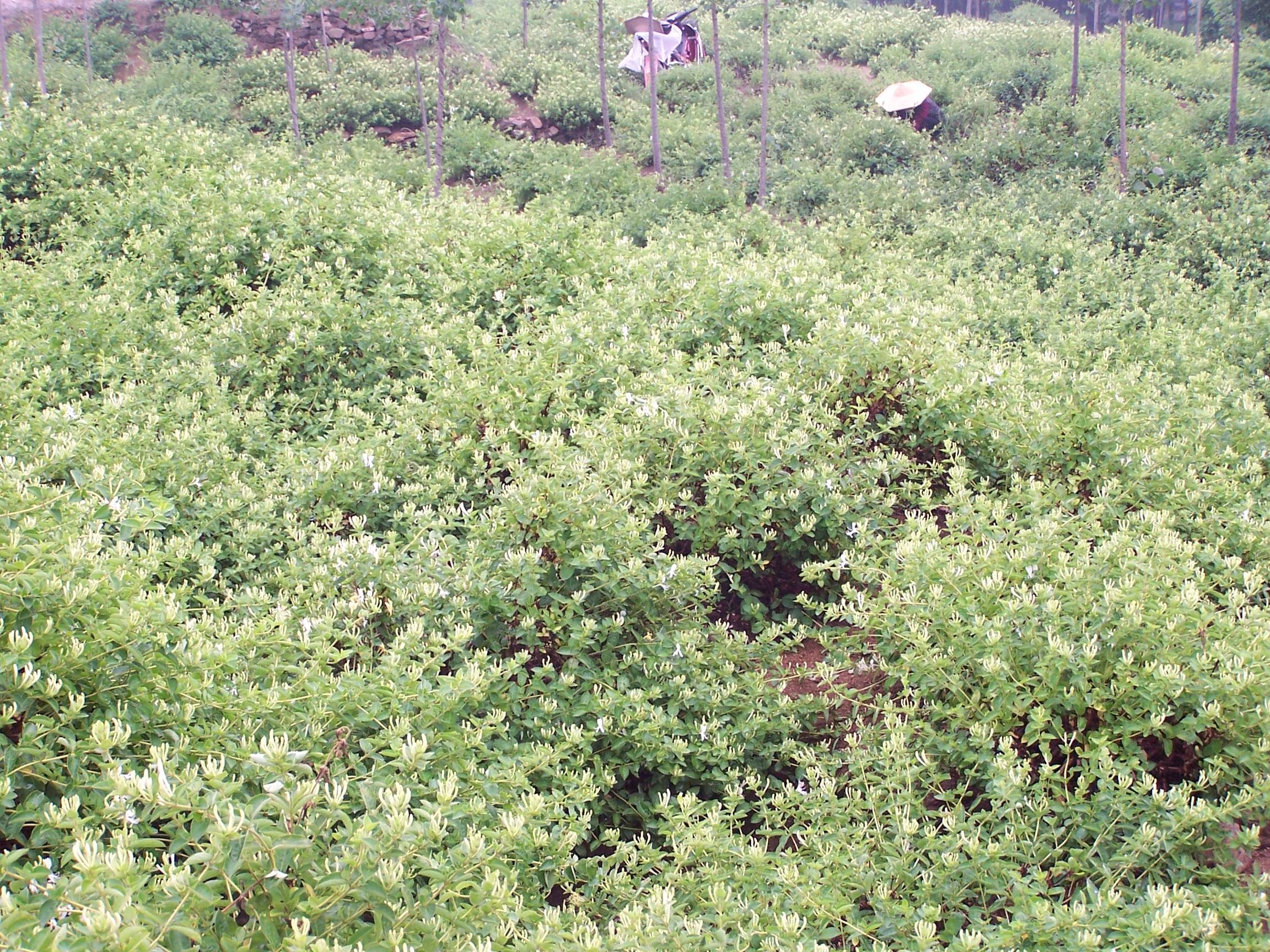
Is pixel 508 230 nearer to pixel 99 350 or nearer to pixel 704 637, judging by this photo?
pixel 99 350

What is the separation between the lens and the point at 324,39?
22781 millimetres

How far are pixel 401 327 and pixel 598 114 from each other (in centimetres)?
1563

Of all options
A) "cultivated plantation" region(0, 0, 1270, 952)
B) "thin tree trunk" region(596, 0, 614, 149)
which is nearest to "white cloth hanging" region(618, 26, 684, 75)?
"thin tree trunk" region(596, 0, 614, 149)

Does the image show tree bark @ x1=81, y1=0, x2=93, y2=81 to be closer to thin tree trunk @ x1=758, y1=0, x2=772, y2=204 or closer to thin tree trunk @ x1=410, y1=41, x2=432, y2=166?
thin tree trunk @ x1=410, y1=41, x2=432, y2=166

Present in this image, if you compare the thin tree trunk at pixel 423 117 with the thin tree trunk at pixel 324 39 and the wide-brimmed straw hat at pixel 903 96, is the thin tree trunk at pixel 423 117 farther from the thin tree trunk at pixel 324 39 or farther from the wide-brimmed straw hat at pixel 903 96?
the wide-brimmed straw hat at pixel 903 96

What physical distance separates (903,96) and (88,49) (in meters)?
18.3

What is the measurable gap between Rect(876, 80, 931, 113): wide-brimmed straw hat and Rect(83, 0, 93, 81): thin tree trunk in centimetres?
1743

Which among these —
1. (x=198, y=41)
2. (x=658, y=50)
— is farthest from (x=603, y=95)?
(x=198, y=41)

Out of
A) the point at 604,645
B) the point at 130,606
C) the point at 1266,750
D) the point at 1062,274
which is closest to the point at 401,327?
the point at 604,645

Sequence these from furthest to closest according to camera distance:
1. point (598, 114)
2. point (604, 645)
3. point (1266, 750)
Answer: point (598, 114) → point (604, 645) → point (1266, 750)

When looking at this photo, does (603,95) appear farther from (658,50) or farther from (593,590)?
(593,590)

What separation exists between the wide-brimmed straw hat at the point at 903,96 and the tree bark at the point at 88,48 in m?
17.4

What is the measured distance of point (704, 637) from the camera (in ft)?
14.0

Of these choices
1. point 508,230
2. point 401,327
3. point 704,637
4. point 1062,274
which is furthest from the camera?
point 1062,274
